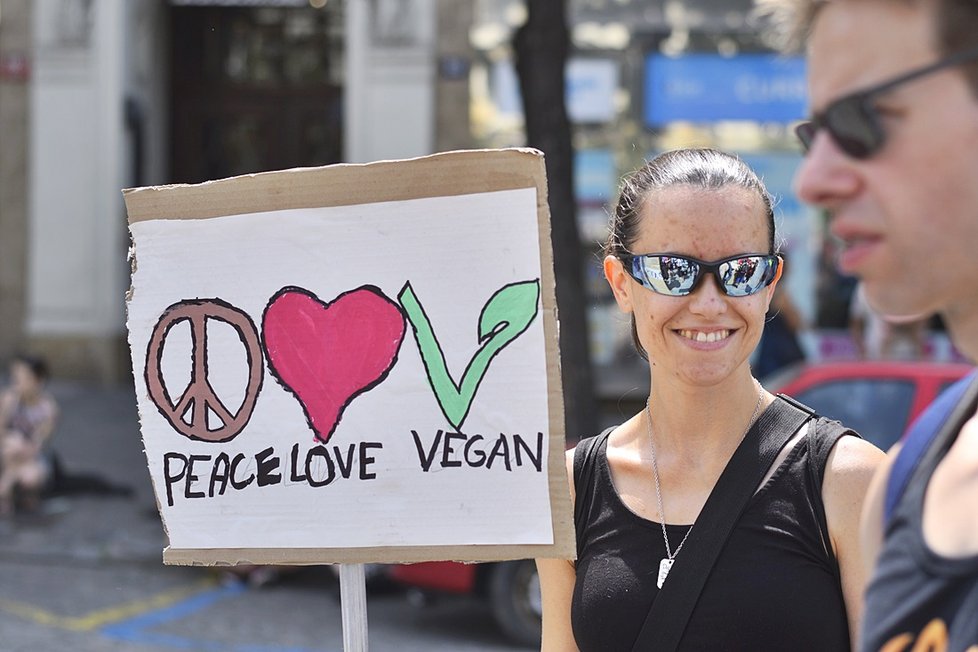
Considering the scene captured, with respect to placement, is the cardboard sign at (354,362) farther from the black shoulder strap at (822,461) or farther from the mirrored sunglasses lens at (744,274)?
the black shoulder strap at (822,461)

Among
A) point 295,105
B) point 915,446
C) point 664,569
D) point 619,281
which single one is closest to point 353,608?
point 664,569

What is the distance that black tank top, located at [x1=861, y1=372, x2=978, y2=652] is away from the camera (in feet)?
3.76

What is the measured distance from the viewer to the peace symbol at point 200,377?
236 cm

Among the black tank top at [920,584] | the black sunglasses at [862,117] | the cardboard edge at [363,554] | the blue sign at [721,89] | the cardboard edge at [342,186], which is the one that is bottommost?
the cardboard edge at [363,554]

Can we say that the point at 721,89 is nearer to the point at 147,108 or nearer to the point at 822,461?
the point at 147,108

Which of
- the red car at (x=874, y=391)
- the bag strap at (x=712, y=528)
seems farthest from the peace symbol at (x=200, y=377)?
the red car at (x=874, y=391)

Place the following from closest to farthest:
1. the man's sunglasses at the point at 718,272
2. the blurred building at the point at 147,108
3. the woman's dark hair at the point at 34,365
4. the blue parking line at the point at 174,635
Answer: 1. the man's sunglasses at the point at 718,272
2. the blue parking line at the point at 174,635
3. the woman's dark hair at the point at 34,365
4. the blurred building at the point at 147,108

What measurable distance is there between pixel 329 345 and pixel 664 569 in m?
0.72

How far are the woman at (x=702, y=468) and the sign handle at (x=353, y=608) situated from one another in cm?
33

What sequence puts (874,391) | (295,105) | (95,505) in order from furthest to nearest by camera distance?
(295,105) → (95,505) → (874,391)

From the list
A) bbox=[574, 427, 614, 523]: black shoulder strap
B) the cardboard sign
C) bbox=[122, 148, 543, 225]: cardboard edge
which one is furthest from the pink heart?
bbox=[574, 427, 614, 523]: black shoulder strap

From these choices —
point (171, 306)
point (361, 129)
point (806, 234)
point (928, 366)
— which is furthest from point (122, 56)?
point (171, 306)

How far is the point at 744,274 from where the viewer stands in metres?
2.21

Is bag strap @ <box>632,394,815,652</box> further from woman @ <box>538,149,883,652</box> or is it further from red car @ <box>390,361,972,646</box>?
red car @ <box>390,361,972,646</box>
